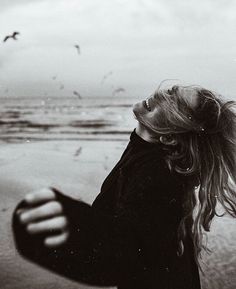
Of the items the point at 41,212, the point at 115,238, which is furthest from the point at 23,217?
the point at 115,238

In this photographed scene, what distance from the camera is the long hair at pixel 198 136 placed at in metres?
1.93

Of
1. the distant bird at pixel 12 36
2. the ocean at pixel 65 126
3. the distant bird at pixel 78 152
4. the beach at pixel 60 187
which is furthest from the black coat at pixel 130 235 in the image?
the ocean at pixel 65 126

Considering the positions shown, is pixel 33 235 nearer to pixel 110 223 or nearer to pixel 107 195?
pixel 110 223

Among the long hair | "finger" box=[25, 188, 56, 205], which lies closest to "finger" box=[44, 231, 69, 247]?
"finger" box=[25, 188, 56, 205]

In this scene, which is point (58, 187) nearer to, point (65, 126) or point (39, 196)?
point (39, 196)

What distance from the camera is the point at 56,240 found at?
1232mm

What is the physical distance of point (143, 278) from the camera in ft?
6.33

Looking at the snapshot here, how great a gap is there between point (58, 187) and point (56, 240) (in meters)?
6.83

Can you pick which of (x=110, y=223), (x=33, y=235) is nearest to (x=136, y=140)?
(x=110, y=223)

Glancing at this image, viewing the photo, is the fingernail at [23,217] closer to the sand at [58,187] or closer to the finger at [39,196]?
the finger at [39,196]

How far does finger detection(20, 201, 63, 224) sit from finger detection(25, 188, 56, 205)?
0.01 m

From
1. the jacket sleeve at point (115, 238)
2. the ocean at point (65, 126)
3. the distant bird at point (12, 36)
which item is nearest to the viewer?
the jacket sleeve at point (115, 238)

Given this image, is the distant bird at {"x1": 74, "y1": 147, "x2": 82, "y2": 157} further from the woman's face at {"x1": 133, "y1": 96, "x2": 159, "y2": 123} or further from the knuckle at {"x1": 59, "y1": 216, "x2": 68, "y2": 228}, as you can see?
the knuckle at {"x1": 59, "y1": 216, "x2": 68, "y2": 228}

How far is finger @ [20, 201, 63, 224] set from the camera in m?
1.14
